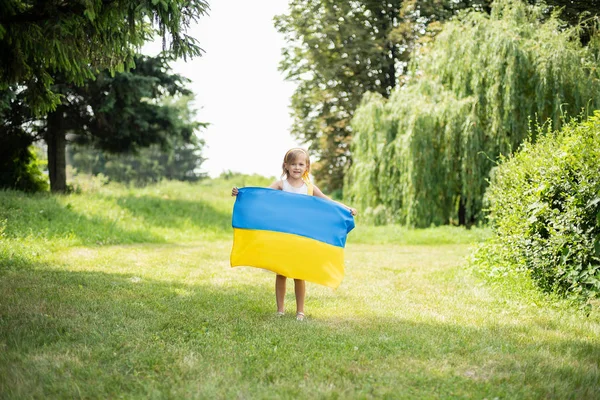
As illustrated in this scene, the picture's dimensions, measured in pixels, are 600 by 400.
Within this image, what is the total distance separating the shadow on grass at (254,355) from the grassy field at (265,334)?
2 centimetres

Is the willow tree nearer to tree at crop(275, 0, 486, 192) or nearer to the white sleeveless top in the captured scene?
tree at crop(275, 0, 486, 192)

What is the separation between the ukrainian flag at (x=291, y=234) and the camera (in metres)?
5.57

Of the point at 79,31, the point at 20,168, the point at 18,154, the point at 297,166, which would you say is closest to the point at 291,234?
the point at 297,166

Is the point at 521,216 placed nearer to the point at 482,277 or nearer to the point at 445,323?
the point at 482,277

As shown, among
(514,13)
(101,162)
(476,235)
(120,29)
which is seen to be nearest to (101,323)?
(120,29)

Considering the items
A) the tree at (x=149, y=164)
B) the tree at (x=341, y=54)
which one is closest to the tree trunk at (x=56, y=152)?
the tree at (x=341, y=54)

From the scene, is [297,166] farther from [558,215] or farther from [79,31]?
Result: [558,215]

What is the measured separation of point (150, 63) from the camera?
57.3 ft

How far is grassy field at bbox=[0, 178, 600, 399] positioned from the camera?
147 inches

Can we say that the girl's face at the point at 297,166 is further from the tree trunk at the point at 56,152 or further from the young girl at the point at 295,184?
the tree trunk at the point at 56,152

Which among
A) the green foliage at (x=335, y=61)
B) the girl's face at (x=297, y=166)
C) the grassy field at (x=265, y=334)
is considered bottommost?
the grassy field at (x=265, y=334)

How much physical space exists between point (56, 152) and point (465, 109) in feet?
40.7

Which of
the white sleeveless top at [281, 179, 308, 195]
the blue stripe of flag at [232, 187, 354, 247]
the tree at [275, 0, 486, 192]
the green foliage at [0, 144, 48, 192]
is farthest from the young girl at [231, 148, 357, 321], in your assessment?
the tree at [275, 0, 486, 192]

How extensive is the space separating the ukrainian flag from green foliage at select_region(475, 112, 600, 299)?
236 cm
